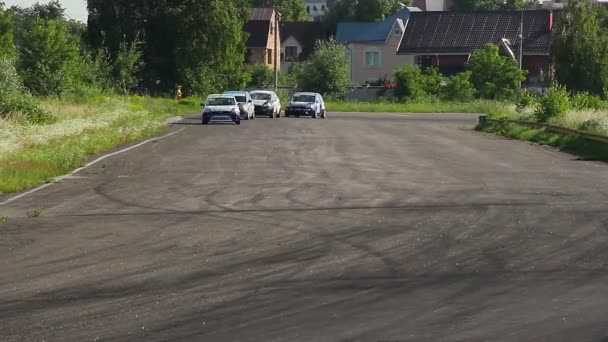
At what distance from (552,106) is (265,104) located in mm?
22715

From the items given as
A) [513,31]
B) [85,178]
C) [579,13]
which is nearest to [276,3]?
[513,31]

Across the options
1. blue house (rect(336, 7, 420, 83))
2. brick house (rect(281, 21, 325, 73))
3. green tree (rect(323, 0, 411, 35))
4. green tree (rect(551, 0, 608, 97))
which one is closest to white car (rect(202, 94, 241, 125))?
green tree (rect(551, 0, 608, 97))

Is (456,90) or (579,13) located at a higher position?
(579,13)

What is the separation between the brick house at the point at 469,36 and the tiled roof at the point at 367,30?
12534mm

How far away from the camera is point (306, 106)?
224 feet

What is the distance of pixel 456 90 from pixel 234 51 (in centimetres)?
1877

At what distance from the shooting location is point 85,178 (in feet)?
81.6

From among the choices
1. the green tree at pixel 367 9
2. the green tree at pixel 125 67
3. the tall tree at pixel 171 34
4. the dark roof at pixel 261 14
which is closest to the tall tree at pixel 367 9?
the green tree at pixel 367 9

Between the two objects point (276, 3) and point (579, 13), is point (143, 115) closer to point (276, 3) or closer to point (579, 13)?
point (579, 13)

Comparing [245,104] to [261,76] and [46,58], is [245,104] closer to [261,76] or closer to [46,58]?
[46,58]

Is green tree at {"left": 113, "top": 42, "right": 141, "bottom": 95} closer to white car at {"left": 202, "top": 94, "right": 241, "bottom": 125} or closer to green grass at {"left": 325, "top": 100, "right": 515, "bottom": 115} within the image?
green grass at {"left": 325, "top": 100, "right": 515, "bottom": 115}

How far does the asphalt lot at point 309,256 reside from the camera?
9.46 meters

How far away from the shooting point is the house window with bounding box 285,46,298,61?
14862 cm

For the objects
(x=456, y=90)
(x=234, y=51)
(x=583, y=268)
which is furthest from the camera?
(x=456, y=90)
